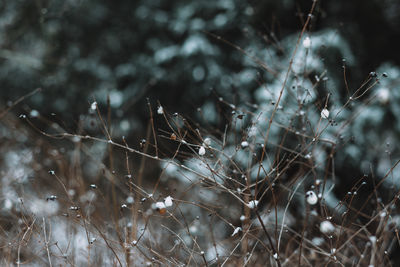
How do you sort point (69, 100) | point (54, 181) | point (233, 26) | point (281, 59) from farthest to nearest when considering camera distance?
point (69, 100)
point (233, 26)
point (281, 59)
point (54, 181)

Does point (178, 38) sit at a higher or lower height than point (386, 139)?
higher

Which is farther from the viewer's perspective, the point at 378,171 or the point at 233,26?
the point at 233,26

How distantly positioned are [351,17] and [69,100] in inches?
163

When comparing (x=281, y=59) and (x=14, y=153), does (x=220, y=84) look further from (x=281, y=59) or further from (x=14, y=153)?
(x=14, y=153)

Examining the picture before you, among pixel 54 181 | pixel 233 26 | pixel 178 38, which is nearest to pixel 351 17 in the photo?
pixel 233 26

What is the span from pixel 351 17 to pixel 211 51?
5.69 feet

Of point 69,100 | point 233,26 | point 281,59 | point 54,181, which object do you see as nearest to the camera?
point 54,181

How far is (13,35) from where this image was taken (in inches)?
234

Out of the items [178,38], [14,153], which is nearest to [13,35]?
[14,153]

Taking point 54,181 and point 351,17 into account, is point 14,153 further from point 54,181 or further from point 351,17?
point 351,17

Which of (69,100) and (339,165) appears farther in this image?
(69,100)

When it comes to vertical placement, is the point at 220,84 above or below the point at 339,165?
above

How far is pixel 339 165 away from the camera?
13.7 ft

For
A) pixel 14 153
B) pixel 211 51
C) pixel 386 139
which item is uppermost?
pixel 211 51
